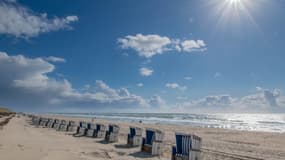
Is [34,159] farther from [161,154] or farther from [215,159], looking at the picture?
[215,159]

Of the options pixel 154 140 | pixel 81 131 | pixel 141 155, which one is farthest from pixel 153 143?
pixel 81 131

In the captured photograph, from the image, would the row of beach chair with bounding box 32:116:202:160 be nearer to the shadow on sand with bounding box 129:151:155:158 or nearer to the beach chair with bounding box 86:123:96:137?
the beach chair with bounding box 86:123:96:137

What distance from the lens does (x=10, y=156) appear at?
7.89 metres

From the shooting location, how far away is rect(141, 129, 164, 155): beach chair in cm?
997

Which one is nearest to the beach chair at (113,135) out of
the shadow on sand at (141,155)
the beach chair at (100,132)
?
the beach chair at (100,132)

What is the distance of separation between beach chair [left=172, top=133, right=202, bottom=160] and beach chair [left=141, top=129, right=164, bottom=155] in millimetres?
1716

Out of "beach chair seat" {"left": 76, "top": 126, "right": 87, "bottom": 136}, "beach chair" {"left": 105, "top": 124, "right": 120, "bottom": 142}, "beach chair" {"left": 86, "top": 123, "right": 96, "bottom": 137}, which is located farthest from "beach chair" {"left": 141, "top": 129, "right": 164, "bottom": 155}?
"beach chair seat" {"left": 76, "top": 126, "right": 87, "bottom": 136}

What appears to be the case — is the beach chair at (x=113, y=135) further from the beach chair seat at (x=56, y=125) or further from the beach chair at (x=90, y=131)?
the beach chair seat at (x=56, y=125)

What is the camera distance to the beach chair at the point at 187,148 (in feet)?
25.5

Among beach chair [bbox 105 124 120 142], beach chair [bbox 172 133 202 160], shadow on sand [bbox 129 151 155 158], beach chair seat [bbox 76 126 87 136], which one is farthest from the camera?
beach chair seat [bbox 76 126 87 136]

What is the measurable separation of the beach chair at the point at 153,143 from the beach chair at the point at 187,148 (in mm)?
1716

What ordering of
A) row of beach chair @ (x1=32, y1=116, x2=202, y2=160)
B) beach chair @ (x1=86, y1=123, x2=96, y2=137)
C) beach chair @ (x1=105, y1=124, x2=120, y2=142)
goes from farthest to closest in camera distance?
beach chair @ (x1=86, y1=123, x2=96, y2=137) < beach chair @ (x1=105, y1=124, x2=120, y2=142) < row of beach chair @ (x1=32, y1=116, x2=202, y2=160)

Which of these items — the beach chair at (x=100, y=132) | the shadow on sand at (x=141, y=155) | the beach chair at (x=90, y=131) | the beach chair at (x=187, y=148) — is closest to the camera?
the beach chair at (x=187, y=148)

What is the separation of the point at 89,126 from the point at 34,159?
28.7ft
